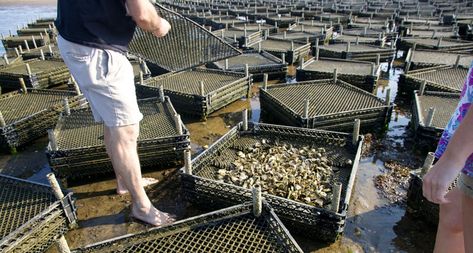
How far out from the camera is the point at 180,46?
488 cm

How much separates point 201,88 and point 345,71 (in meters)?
4.58

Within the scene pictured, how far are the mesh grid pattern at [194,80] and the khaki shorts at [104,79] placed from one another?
454cm

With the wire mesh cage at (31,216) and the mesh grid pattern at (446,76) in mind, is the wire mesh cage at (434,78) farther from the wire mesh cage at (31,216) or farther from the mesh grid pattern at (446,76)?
the wire mesh cage at (31,216)

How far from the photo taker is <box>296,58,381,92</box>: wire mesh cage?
29.0 feet

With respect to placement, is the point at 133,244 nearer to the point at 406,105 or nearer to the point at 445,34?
the point at 406,105

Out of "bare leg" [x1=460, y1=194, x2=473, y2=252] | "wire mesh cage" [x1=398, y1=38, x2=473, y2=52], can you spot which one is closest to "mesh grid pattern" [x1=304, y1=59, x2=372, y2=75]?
"wire mesh cage" [x1=398, y1=38, x2=473, y2=52]

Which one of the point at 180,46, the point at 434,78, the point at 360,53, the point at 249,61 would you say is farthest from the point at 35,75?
the point at 434,78

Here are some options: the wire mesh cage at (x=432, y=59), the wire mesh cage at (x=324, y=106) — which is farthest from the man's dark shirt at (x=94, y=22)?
the wire mesh cage at (x=432, y=59)

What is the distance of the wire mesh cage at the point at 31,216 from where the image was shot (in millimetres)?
3701

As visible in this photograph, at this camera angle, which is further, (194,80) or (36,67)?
(36,67)

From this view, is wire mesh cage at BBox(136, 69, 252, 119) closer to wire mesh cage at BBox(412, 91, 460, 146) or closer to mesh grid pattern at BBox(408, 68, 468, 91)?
wire mesh cage at BBox(412, 91, 460, 146)

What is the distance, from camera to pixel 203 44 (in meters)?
4.88

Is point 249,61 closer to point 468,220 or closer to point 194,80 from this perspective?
point 194,80

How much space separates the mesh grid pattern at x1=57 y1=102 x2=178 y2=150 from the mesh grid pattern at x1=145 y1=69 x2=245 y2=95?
4.50ft
